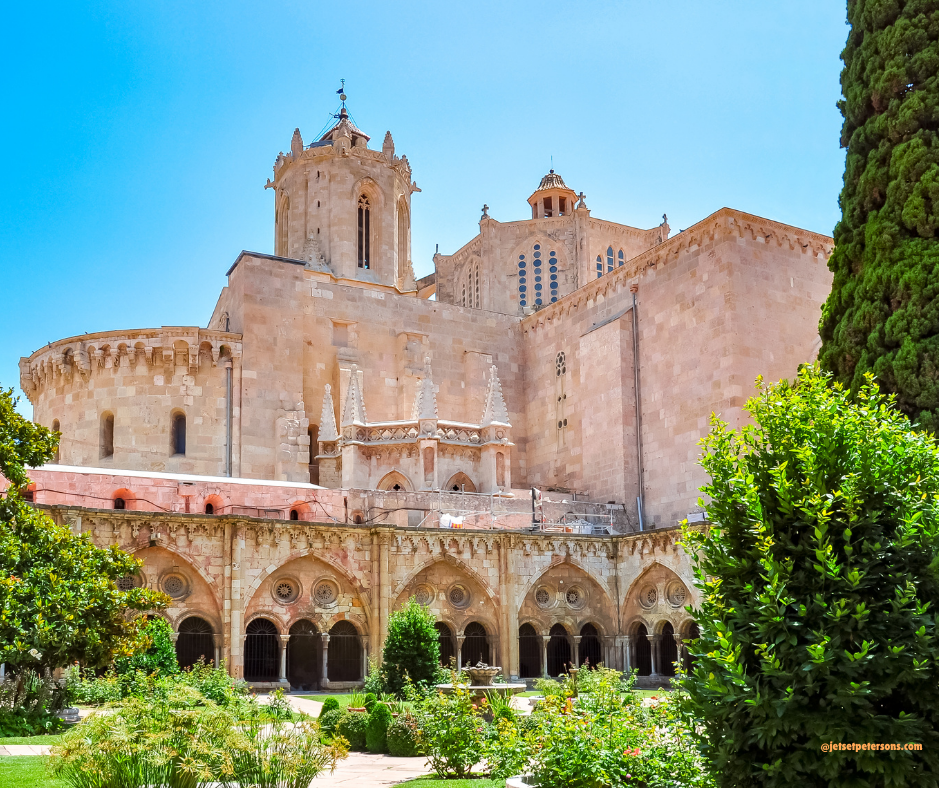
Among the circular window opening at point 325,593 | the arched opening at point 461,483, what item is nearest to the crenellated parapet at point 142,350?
the arched opening at point 461,483

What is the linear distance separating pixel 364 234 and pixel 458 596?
16.9 meters

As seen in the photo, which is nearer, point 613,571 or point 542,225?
point 613,571

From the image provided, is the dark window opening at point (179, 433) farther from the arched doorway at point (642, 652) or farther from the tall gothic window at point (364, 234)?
the arched doorway at point (642, 652)

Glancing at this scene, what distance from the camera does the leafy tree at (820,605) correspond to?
6543 mm

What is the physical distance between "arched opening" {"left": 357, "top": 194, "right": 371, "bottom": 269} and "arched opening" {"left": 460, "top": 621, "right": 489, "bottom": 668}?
1624 cm

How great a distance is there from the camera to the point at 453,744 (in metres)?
11.6

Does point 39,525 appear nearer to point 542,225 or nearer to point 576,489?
point 576,489

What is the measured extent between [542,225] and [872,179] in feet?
113

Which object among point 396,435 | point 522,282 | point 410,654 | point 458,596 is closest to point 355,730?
point 410,654

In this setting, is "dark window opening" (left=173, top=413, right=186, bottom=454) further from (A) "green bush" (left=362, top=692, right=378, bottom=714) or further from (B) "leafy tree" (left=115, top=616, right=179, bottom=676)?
(A) "green bush" (left=362, top=692, right=378, bottom=714)

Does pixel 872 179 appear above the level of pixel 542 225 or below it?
below

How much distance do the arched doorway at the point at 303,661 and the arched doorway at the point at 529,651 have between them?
5654 millimetres

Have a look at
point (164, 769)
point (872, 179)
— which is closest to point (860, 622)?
point (164, 769)

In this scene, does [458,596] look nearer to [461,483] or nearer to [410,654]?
[461,483]
